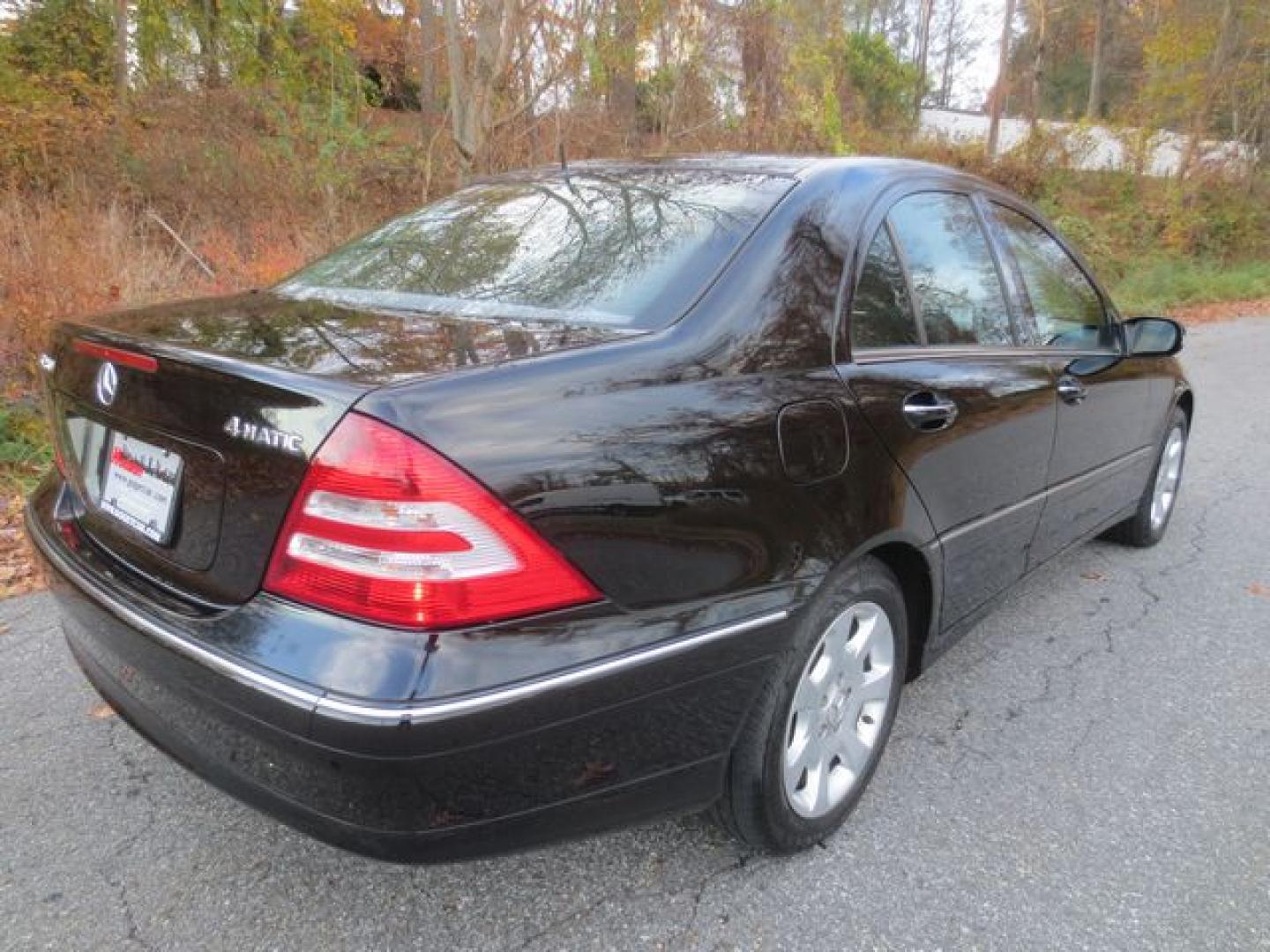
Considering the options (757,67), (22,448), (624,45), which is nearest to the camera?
(22,448)

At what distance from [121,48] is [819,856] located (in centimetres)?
1373

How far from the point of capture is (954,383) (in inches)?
94.5

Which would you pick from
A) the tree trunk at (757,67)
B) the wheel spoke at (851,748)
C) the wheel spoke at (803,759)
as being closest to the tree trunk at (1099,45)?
the tree trunk at (757,67)

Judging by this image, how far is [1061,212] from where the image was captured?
1991 cm

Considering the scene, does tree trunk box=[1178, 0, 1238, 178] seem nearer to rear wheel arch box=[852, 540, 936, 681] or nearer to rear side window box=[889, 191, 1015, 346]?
rear side window box=[889, 191, 1015, 346]

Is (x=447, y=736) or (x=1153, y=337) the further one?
(x=1153, y=337)

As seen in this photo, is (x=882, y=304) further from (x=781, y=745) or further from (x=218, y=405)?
(x=218, y=405)

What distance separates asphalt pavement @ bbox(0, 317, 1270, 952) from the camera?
1.87m

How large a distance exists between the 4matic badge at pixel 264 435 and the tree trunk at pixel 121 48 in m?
12.1

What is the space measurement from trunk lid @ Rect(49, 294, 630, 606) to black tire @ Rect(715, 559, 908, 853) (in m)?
0.77

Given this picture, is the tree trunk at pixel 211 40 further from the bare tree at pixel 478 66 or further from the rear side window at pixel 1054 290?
the rear side window at pixel 1054 290

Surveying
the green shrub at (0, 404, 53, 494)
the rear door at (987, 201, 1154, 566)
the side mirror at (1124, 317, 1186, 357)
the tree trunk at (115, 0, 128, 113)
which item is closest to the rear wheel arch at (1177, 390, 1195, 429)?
the rear door at (987, 201, 1154, 566)

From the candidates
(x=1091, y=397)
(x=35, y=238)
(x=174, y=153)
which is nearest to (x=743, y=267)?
(x=1091, y=397)

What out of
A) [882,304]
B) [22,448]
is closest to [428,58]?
[22,448]
